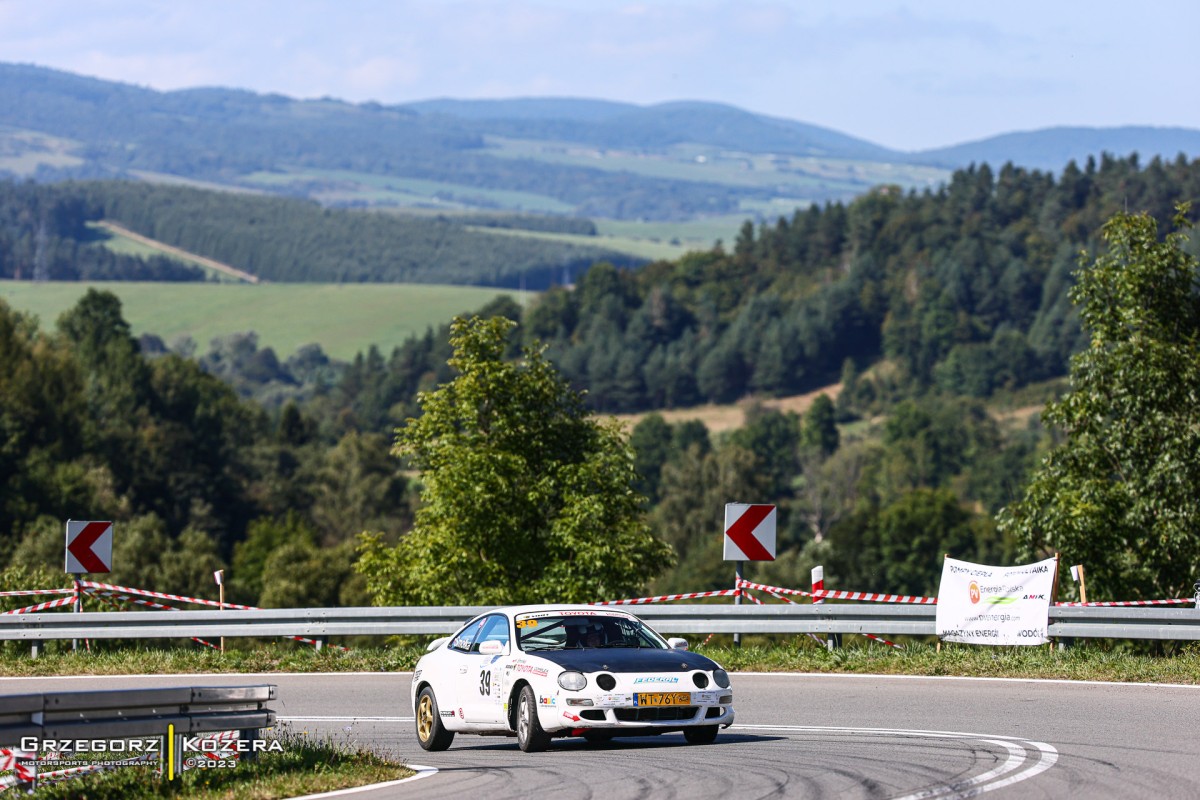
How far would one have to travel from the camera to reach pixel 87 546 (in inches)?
893

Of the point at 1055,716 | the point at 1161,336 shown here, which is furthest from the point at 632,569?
the point at 1055,716

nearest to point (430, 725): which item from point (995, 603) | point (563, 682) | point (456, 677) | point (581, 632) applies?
point (456, 677)

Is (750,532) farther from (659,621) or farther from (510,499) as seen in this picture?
(510,499)

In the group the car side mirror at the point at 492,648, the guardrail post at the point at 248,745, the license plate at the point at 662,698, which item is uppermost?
the car side mirror at the point at 492,648

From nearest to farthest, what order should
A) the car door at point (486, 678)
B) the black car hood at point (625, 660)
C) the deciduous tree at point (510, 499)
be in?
1. the black car hood at point (625, 660)
2. the car door at point (486, 678)
3. the deciduous tree at point (510, 499)

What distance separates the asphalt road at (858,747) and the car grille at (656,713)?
0.86ft

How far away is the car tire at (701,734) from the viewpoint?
1330cm

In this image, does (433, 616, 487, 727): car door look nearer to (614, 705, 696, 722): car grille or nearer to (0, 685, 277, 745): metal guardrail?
(614, 705, 696, 722): car grille

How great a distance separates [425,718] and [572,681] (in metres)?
2.01

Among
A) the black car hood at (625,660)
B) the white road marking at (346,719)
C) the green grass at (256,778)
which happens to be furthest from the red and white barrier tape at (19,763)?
the white road marking at (346,719)

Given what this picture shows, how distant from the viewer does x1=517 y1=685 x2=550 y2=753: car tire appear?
13.2 metres

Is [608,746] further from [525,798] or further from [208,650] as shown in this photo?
[208,650]

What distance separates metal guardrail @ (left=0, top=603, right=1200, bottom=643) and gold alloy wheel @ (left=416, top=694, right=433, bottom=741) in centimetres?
541

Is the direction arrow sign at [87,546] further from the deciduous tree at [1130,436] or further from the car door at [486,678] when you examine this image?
the deciduous tree at [1130,436]
